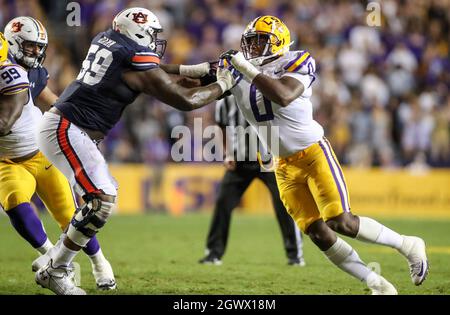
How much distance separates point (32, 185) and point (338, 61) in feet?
30.6

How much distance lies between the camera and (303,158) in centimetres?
553

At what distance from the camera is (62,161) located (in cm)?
539

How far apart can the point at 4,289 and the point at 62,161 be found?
1151mm

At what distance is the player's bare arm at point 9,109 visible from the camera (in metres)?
5.48

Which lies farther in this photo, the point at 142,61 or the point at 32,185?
the point at 32,185

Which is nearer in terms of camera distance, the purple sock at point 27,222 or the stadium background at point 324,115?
the purple sock at point 27,222

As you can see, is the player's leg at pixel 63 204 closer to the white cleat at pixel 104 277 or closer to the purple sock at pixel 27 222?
the white cleat at pixel 104 277

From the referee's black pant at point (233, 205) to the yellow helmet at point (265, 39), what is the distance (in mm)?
2228

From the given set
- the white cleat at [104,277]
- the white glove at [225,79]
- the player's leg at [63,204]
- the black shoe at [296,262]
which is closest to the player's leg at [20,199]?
the player's leg at [63,204]

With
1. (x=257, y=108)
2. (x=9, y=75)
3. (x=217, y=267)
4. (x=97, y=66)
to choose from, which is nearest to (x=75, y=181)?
(x=97, y=66)

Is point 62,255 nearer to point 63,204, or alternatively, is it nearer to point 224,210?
point 63,204

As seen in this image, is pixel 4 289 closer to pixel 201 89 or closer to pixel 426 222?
pixel 201 89
